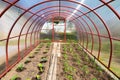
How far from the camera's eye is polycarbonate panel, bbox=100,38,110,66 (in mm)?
8596

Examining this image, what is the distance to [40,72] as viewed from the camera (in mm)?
7512

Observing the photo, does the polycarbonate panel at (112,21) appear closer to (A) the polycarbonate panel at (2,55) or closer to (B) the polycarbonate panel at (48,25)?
(A) the polycarbonate panel at (2,55)

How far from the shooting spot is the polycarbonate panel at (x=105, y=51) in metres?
8.60

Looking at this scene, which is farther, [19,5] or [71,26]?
[71,26]

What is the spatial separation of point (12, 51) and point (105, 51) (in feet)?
14.7

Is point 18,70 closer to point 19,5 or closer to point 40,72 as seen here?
point 40,72

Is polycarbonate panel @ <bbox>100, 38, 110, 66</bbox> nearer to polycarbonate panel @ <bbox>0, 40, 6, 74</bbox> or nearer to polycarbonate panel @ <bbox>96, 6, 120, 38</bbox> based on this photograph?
polycarbonate panel @ <bbox>96, 6, 120, 38</bbox>

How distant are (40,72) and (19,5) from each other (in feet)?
9.51

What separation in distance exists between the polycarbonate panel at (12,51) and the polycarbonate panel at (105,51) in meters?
4.27

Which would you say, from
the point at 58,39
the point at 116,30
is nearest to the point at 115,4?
the point at 116,30

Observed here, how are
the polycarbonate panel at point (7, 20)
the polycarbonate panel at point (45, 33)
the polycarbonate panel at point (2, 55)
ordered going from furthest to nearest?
the polycarbonate panel at point (45, 33), the polycarbonate panel at point (2, 55), the polycarbonate panel at point (7, 20)

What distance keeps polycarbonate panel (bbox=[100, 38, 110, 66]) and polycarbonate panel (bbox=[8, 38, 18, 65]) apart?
4.27 meters

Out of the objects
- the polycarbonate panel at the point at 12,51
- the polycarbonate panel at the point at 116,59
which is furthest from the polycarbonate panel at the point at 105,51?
the polycarbonate panel at the point at 12,51

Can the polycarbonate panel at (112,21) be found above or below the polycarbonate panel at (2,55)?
above
